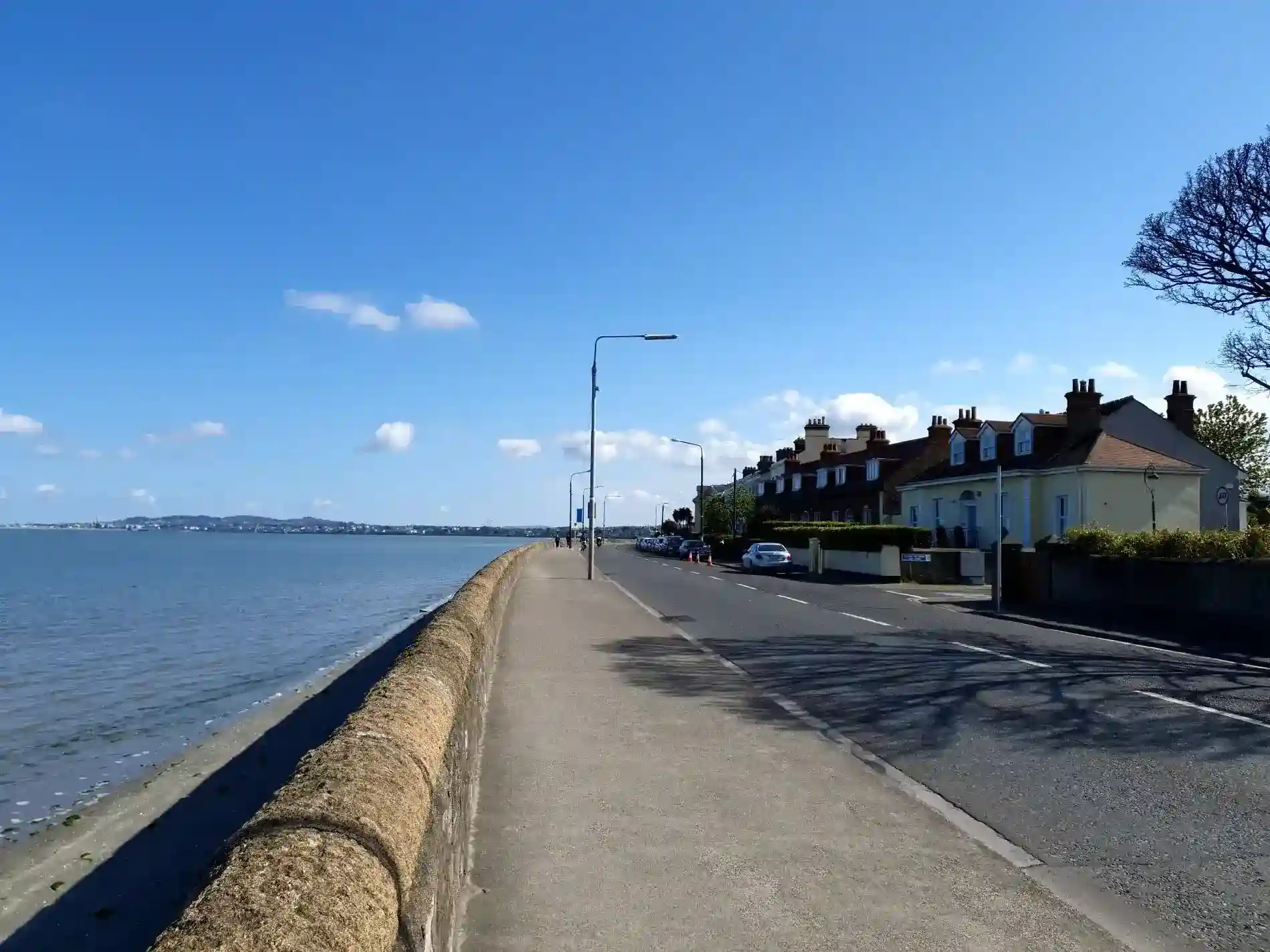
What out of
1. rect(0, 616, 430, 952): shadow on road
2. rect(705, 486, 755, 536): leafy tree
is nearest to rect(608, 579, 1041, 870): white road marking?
rect(0, 616, 430, 952): shadow on road

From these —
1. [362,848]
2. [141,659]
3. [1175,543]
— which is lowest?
[141,659]

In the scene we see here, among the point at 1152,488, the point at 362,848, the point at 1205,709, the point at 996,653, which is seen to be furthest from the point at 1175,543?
the point at 362,848

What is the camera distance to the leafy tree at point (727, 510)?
9025cm

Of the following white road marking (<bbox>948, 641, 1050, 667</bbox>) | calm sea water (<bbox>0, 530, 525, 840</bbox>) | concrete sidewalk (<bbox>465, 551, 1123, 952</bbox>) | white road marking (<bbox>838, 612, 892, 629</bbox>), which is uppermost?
white road marking (<bbox>838, 612, 892, 629</bbox>)

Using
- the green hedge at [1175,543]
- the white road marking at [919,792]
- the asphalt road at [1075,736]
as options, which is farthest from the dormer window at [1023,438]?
the white road marking at [919,792]

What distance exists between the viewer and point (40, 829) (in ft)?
36.2

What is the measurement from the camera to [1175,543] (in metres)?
22.2

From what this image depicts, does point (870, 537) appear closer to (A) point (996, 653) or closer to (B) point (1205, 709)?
(A) point (996, 653)

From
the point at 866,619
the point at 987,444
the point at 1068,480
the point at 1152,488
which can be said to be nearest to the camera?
Answer: the point at 866,619

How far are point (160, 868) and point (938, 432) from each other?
2388 inches

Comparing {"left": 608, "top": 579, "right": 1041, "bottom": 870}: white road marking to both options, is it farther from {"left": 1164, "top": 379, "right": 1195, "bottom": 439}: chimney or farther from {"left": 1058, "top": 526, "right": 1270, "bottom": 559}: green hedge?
{"left": 1164, "top": 379, "right": 1195, "bottom": 439}: chimney

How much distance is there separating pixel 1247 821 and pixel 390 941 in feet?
19.7

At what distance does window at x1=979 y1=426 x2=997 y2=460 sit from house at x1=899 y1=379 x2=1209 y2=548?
56 millimetres

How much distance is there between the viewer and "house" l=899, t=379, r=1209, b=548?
3938cm
